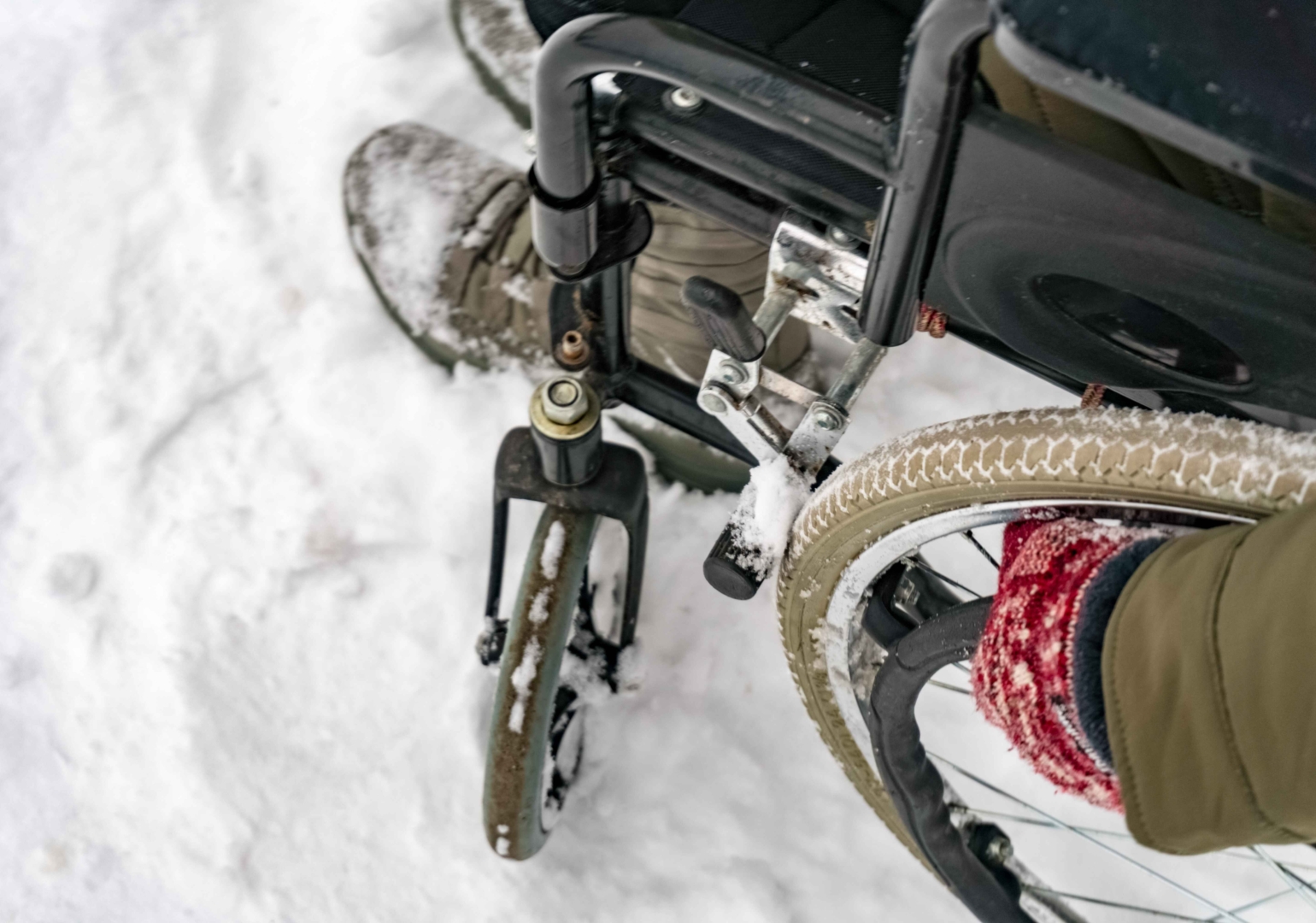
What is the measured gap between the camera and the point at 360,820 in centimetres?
115

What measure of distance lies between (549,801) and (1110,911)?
Result: 59 centimetres

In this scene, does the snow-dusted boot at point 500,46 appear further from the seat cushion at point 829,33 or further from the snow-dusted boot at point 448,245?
the seat cushion at point 829,33

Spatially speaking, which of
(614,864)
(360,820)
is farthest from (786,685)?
(360,820)

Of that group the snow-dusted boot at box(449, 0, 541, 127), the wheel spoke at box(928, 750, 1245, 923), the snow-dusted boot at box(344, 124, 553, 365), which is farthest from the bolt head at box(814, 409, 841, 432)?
the snow-dusted boot at box(449, 0, 541, 127)

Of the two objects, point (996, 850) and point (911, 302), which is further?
point (996, 850)

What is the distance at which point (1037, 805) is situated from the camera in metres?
1.15

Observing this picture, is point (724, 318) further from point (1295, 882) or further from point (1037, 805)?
point (1037, 805)

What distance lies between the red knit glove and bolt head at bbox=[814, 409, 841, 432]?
152mm

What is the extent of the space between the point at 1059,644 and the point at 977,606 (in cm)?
17

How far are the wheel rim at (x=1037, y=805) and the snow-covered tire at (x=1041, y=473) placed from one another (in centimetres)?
1

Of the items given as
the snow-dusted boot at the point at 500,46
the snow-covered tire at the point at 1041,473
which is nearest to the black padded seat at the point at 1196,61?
the snow-covered tire at the point at 1041,473

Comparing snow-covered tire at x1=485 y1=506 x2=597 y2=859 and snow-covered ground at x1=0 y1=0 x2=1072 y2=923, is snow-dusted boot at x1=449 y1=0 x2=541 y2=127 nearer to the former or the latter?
snow-covered ground at x1=0 y1=0 x2=1072 y2=923

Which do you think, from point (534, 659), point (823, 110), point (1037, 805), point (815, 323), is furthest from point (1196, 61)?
point (1037, 805)

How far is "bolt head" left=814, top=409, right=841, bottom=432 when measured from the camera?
0.72 metres
